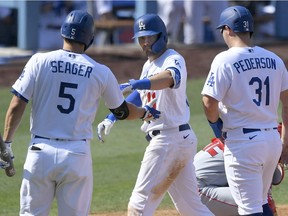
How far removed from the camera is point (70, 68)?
5.73 meters

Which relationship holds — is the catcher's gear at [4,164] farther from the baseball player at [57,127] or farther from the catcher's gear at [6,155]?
the baseball player at [57,127]

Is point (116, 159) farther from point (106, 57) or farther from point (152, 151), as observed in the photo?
point (106, 57)

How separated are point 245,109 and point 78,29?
1311 millimetres

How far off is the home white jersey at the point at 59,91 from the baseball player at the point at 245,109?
94cm

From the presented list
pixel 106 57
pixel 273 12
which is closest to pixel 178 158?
pixel 106 57

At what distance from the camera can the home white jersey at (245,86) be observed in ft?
20.3

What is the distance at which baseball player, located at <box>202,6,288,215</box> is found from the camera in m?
6.20

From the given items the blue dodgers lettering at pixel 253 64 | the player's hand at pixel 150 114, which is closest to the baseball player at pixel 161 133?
the player's hand at pixel 150 114

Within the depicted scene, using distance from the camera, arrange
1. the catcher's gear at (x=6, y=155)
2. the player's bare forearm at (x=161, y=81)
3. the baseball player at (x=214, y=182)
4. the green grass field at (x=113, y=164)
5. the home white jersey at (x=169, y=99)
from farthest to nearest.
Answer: the green grass field at (x=113, y=164) → the baseball player at (x=214, y=182) → the home white jersey at (x=169, y=99) → the player's bare forearm at (x=161, y=81) → the catcher's gear at (x=6, y=155)

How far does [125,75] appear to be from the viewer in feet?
52.1

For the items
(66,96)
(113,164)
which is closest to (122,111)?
(66,96)

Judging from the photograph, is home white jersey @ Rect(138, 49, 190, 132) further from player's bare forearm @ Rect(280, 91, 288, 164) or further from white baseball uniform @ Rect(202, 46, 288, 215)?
player's bare forearm @ Rect(280, 91, 288, 164)

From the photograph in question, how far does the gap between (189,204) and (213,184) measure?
650 millimetres

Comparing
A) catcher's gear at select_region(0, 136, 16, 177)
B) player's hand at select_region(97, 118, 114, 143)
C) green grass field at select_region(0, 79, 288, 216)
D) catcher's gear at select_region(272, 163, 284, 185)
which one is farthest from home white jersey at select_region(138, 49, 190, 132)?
green grass field at select_region(0, 79, 288, 216)
